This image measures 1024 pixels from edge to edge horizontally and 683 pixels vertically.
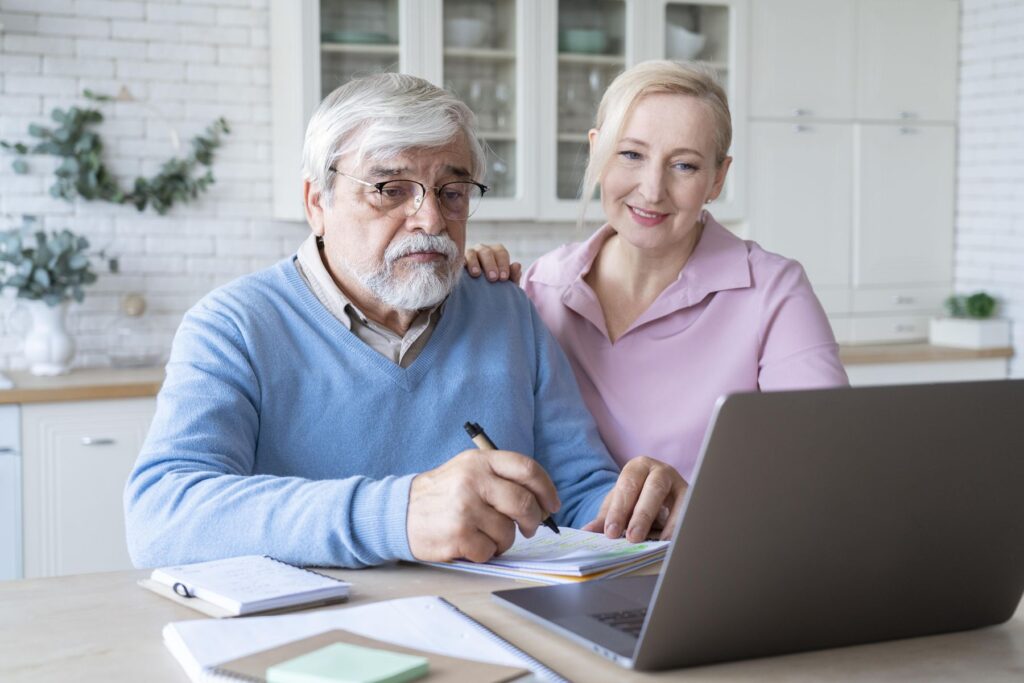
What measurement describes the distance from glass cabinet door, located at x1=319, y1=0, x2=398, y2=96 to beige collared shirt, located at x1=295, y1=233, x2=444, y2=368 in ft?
7.31

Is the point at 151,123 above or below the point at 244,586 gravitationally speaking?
above

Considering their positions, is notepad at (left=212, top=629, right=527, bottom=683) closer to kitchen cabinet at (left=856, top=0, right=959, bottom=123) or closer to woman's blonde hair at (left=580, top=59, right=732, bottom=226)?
woman's blonde hair at (left=580, top=59, right=732, bottom=226)

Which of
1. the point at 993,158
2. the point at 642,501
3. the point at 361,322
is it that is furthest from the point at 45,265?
the point at 993,158

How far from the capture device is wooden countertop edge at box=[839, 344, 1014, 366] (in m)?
4.55

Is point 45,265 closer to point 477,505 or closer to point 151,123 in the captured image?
point 151,123

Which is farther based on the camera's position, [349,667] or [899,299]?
[899,299]

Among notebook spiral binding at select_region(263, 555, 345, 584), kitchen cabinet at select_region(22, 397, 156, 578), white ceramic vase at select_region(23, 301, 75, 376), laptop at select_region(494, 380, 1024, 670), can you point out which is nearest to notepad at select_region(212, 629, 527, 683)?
laptop at select_region(494, 380, 1024, 670)

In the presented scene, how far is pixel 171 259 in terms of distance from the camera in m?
4.24

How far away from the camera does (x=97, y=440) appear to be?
11.9 feet

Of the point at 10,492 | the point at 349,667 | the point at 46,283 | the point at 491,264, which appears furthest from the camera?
the point at 46,283

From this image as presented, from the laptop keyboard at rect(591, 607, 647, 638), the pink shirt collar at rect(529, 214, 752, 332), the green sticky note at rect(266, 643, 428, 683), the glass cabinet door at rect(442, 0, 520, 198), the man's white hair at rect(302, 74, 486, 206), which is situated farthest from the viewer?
the glass cabinet door at rect(442, 0, 520, 198)

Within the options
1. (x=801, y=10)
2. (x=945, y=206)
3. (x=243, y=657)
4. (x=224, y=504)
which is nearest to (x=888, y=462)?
(x=243, y=657)

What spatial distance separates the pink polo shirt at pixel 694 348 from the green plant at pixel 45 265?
2141mm

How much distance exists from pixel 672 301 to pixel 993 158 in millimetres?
3303
